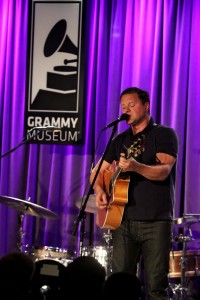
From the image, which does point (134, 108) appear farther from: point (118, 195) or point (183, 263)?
point (183, 263)

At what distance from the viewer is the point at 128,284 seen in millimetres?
2203

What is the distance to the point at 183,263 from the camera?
5.20 m

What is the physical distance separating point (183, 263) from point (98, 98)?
2057 mm

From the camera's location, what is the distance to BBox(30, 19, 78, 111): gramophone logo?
20.0ft

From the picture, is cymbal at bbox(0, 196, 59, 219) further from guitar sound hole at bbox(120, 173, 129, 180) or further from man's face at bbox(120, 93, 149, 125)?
man's face at bbox(120, 93, 149, 125)

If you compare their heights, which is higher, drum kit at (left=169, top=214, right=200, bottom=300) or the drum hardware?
the drum hardware

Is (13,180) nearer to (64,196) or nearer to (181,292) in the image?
(64,196)

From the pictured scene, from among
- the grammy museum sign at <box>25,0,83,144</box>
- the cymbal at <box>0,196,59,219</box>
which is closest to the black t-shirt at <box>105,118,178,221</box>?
the cymbal at <box>0,196,59,219</box>

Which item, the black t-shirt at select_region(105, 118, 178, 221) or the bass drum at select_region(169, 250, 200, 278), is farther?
the bass drum at select_region(169, 250, 200, 278)

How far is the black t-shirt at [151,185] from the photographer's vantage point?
387cm

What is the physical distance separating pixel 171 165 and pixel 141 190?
292 mm

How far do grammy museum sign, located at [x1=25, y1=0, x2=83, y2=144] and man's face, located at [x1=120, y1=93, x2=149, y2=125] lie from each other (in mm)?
1939

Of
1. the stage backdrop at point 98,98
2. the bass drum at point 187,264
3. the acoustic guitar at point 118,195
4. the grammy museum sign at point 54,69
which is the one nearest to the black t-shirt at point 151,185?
the acoustic guitar at point 118,195

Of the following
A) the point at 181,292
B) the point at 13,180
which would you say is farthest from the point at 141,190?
the point at 13,180
